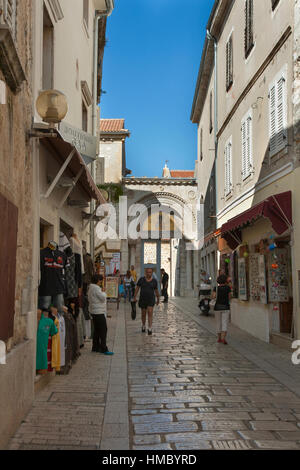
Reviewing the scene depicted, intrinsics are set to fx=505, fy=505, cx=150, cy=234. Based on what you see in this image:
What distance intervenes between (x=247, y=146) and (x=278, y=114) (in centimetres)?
289

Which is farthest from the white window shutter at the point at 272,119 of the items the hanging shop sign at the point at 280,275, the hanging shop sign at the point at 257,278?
the hanging shop sign at the point at 257,278

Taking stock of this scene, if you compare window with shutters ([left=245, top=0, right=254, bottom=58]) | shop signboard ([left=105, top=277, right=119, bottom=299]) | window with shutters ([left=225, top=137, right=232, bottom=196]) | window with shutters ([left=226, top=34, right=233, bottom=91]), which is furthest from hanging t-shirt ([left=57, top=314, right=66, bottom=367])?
shop signboard ([left=105, top=277, right=119, bottom=299])

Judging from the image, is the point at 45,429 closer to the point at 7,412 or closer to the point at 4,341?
the point at 7,412

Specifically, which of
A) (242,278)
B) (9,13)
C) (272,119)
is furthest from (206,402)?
(242,278)

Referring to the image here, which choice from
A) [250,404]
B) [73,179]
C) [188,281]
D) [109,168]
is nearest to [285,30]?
[73,179]

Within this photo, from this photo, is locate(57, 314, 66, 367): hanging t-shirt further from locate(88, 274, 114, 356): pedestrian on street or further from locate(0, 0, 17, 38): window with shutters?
locate(0, 0, 17, 38): window with shutters

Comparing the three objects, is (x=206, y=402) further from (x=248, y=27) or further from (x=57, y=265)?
(x=248, y=27)

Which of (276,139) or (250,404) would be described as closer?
(250,404)

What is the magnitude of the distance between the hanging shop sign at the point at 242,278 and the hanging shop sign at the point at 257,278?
330 mm

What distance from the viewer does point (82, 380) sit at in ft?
24.0

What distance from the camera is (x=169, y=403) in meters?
6.11
